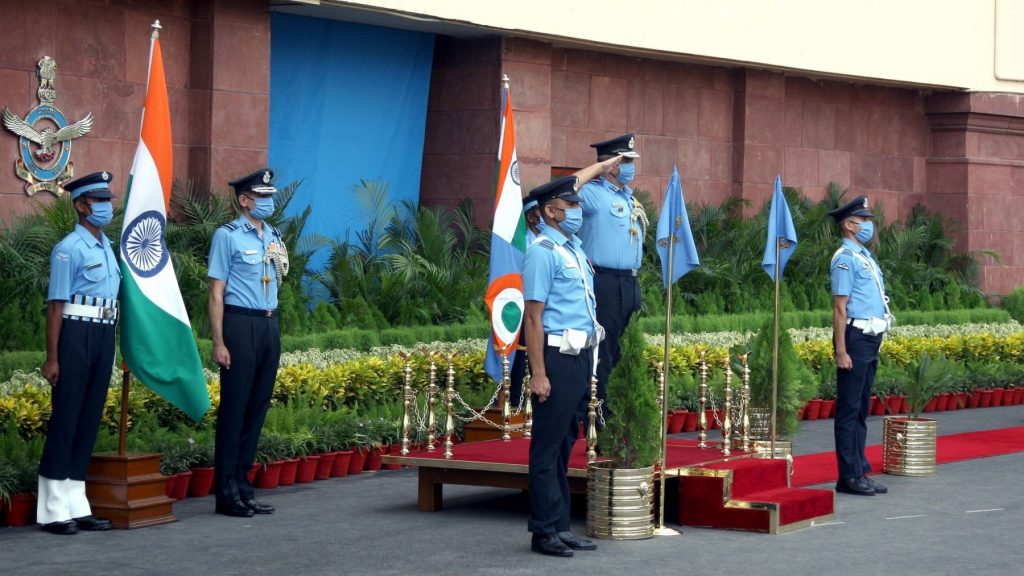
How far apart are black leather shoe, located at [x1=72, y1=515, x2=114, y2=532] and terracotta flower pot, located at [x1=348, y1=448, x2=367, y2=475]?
287 cm

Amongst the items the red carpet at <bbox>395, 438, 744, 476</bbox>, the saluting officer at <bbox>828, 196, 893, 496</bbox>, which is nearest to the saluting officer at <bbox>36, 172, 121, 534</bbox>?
the red carpet at <bbox>395, 438, 744, 476</bbox>

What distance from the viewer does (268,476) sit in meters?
11.1

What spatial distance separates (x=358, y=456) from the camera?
1194 cm

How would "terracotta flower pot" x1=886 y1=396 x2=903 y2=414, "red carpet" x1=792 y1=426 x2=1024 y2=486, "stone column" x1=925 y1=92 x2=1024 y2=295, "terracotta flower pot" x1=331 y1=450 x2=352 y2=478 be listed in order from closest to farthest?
1. "terracotta flower pot" x1=331 y1=450 x2=352 y2=478
2. "red carpet" x1=792 y1=426 x2=1024 y2=486
3. "terracotta flower pot" x1=886 y1=396 x2=903 y2=414
4. "stone column" x1=925 y1=92 x2=1024 y2=295

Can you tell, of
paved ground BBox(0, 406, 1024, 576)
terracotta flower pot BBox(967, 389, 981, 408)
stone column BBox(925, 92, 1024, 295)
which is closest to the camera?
paved ground BBox(0, 406, 1024, 576)

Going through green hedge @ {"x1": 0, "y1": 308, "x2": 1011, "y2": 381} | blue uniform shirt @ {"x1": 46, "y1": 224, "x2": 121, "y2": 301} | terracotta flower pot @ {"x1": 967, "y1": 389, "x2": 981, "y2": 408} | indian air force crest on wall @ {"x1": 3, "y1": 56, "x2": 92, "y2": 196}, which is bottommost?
terracotta flower pot @ {"x1": 967, "y1": 389, "x2": 981, "y2": 408}

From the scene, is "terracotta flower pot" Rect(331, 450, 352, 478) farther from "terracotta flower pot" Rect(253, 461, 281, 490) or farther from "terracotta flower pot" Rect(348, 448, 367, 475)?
"terracotta flower pot" Rect(253, 461, 281, 490)

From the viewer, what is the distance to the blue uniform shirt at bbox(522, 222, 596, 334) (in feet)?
28.5

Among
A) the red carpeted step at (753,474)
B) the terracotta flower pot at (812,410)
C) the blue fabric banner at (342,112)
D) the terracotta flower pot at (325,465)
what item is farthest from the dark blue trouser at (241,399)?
the terracotta flower pot at (812,410)

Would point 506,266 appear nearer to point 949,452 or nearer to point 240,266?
point 240,266

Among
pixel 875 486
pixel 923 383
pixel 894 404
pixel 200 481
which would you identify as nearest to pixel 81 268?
pixel 200 481

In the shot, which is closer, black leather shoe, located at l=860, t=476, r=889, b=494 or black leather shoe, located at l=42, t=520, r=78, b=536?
black leather shoe, located at l=42, t=520, r=78, b=536

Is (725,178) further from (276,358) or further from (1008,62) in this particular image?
(276,358)

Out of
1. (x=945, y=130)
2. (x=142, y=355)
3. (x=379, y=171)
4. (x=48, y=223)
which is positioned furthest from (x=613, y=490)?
(x=945, y=130)
